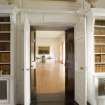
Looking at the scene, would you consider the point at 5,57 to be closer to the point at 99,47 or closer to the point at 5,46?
the point at 5,46

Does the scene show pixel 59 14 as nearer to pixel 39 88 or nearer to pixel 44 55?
pixel 39 88

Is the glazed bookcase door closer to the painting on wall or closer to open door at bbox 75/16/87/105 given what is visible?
open door at bbox 75/16/87/105

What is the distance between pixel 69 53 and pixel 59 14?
1.57 m

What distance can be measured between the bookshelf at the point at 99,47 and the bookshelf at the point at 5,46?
238 cm

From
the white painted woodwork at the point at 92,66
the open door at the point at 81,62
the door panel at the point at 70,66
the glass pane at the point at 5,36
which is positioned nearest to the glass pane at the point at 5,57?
the glass pane at the point at 5,36

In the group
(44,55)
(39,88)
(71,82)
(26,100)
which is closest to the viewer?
(26,100)

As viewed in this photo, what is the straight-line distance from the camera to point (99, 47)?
14.8 ft

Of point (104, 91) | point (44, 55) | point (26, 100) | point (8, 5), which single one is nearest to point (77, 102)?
point (104, 91)

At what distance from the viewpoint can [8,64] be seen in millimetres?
4406

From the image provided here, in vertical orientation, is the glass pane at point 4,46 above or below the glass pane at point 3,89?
above

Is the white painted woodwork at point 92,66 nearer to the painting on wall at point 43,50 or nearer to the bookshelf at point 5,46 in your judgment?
the bookshelf at point 5,46

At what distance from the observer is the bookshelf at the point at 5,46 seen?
4383 mm

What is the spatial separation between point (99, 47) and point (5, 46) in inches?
101

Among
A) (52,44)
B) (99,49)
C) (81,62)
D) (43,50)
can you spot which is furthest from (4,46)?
(43,50)
